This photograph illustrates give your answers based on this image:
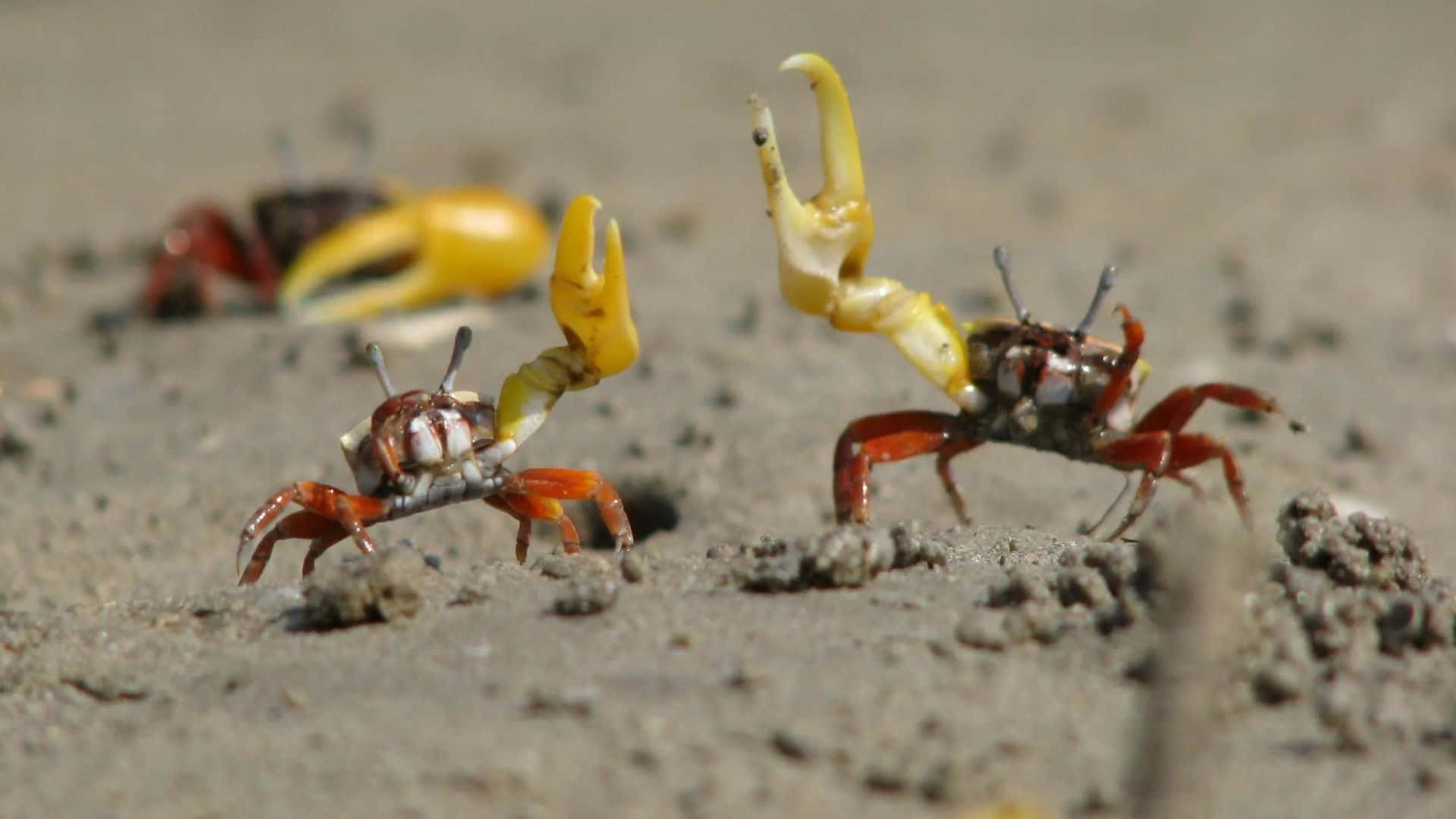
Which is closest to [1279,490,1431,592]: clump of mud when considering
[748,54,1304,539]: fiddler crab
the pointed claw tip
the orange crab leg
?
[748,54,1304,539]: fiddler crab

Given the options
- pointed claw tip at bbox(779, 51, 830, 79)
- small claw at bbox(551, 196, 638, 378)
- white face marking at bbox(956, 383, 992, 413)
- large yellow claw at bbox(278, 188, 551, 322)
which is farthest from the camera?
large yellow claw at bbox(278, 188, 551, 322)

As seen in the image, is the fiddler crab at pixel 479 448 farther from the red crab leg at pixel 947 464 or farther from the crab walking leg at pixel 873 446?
the red crab leg at pixel 947 464

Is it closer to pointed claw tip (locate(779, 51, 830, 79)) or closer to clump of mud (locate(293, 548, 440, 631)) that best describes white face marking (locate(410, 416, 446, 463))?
clump of mud (locate(293, 548, 440, 631))

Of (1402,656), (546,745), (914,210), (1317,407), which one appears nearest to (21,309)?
(914,210)

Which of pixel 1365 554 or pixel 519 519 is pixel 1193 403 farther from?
pixel 519 519

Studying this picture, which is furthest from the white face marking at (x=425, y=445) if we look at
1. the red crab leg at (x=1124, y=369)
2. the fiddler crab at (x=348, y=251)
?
the fiddler crab at (x=348, y=251)

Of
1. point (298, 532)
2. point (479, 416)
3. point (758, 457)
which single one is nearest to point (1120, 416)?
point (758, 457)

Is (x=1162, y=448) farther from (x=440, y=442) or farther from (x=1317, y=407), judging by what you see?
(x=1317, y=407)
